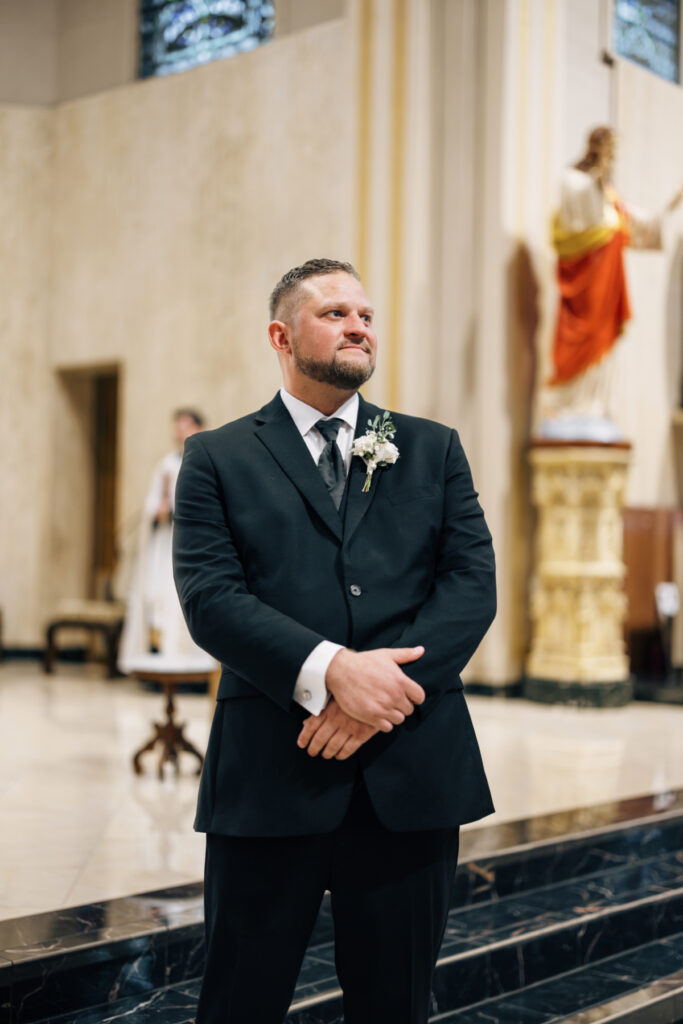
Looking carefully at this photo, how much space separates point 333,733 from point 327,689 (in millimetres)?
74

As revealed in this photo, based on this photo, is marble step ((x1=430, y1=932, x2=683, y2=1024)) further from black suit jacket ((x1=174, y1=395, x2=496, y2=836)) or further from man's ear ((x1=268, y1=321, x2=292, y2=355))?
man's ear ((x1=268, y1=321, x2=292, y2=355))

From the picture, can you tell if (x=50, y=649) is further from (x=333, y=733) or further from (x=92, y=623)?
(x=333, y=733)

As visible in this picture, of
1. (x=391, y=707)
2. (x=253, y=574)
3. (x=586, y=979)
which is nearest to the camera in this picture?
(x=391, y=707)

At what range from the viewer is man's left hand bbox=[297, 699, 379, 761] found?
189 cm

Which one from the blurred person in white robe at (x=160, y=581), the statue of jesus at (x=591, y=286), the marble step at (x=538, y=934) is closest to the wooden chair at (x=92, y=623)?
the blurred person in white robe at (x=160, y=581)

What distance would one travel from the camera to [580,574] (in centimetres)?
800

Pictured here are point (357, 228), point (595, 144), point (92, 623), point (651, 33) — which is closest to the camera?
point (595, 144)

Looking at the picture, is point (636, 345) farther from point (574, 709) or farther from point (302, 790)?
point (302, 790)

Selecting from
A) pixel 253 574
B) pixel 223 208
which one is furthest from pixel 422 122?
pixel 253 574

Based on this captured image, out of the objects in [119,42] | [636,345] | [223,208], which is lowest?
[636,345]

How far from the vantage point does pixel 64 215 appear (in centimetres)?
1085

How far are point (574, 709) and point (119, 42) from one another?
745 cm

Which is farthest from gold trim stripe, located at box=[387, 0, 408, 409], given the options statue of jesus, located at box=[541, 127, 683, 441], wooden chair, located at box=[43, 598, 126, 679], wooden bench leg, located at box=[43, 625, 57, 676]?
wooden bench leg, located at box=[43, 625, 57, 676]

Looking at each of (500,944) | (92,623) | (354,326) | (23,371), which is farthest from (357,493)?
(23,371)
